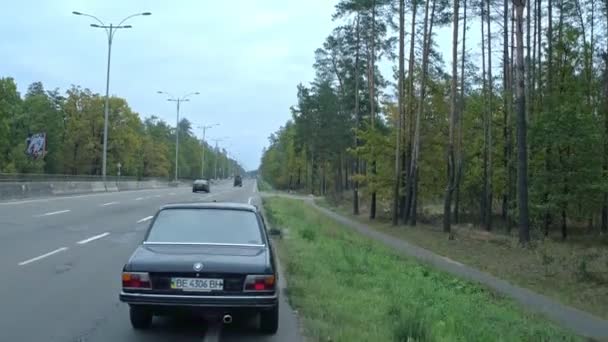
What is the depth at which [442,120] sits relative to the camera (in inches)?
1542

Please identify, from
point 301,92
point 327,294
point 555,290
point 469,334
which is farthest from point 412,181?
→ point 301,92

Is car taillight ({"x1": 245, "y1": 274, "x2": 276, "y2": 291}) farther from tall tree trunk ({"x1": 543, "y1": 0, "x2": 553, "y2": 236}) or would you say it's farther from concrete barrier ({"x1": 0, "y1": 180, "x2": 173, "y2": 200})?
concrete barrier ({"x1": 0, "y1": 180, "x2": 173, "y2": 200})

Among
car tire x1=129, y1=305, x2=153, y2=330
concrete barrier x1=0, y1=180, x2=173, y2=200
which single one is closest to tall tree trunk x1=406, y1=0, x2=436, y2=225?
concrete barrier x1=0, y1=180, x2=173, y2=200

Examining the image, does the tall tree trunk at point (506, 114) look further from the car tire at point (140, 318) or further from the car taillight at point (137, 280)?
the car taillight at point (137, 280)

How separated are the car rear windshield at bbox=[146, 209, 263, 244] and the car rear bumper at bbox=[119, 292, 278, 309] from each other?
1.05 meters

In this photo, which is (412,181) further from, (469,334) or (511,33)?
(469,334)

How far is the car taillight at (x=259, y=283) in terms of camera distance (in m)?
7.82

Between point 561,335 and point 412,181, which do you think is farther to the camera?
point 412,181

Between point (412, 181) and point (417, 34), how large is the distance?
7.62 metres

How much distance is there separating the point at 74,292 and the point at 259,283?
472 cm

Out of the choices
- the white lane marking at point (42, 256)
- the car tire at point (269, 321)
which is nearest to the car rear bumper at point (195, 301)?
the car tire at point (269, 321)

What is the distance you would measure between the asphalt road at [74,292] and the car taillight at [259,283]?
877 millimetres

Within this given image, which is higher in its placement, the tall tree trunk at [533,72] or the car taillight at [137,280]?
the tall tree trunk at [533,72]

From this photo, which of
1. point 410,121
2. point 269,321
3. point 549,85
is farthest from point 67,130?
point 269,321
